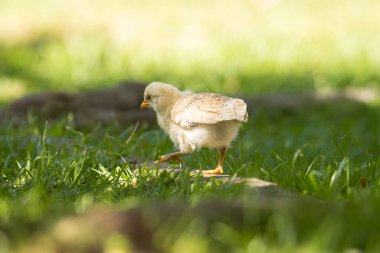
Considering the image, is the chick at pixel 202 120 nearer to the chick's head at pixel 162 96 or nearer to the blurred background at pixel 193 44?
the chick's head at pixel 162 96

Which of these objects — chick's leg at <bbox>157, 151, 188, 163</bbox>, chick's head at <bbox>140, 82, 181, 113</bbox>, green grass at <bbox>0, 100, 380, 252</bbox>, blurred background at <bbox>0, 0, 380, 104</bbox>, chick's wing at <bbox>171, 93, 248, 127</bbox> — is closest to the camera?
green grass at <bbox>0, 100, 380, 252</bbox>

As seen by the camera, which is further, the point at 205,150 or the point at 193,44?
the point at 193,44

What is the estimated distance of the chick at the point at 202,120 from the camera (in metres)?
5.34

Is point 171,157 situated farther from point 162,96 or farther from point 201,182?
point 201,182

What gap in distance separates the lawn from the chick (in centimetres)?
17

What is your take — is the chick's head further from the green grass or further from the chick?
the green grass

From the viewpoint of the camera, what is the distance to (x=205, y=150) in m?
6.70

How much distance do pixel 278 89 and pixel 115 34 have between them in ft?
12.4

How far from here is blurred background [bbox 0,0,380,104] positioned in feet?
36.2

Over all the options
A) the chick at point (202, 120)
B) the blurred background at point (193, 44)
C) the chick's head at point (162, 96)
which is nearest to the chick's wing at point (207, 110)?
the chick at point (202, 120)

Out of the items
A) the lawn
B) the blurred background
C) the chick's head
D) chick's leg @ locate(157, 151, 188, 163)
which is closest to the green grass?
the lawn

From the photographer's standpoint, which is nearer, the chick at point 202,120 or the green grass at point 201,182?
the green grass at point 201,182

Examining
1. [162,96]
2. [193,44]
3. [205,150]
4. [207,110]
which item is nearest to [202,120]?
[207,110]

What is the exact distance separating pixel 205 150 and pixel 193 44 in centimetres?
628
